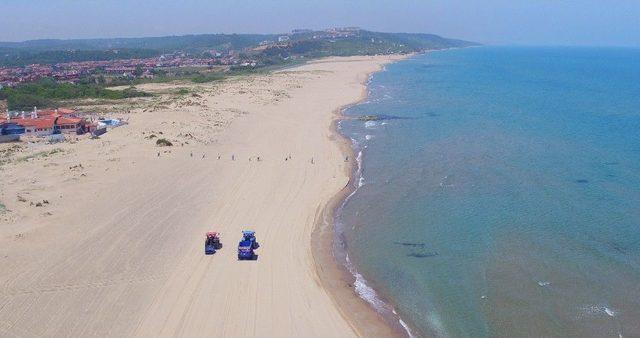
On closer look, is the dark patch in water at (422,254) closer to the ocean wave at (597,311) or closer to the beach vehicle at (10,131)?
the ocean wave at (597,311)

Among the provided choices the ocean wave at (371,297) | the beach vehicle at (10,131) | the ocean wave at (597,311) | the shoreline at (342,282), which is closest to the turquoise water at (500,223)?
the ocean wave at (597,311)

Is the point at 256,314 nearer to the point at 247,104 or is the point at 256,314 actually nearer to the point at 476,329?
the point at 476,329

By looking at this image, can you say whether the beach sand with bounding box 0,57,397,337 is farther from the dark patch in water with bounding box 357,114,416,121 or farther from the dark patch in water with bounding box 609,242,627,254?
the dark patch in water with bounding box 357,114,416,121

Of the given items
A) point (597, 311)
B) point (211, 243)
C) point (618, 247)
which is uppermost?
point (211, 243)

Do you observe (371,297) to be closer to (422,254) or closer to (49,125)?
(422,254)

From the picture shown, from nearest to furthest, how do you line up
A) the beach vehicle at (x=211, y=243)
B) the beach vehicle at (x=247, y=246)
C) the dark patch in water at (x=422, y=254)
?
the beach vehicle at (x=247, y=246) < the beach vehicle at (x=211, y=243) < the dark patch in water at (x=422, y=254)

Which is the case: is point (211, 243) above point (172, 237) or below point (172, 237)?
above

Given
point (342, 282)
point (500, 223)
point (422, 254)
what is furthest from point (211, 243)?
point (500, 223)

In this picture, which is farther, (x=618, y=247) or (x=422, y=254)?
(x=618, y=247)
